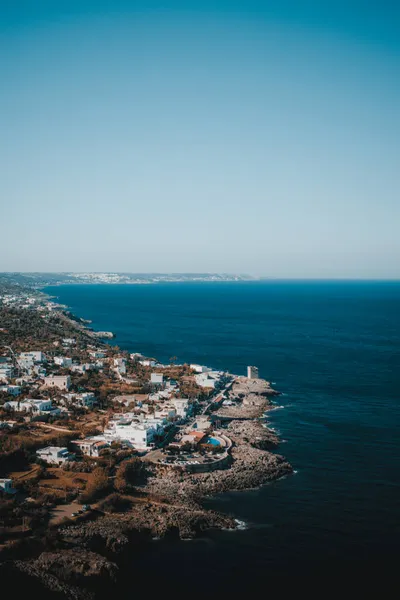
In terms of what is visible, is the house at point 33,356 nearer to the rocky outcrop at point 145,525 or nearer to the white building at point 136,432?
the white building at point 136,432

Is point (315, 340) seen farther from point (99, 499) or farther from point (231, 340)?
point (99, 499)

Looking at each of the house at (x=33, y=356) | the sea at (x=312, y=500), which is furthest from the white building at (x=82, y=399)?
the sea at (x=312, y=500)

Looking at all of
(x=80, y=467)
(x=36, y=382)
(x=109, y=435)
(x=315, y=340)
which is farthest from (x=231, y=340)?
(x=80, y=467)

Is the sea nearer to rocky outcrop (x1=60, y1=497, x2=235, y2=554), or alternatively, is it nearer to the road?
rocky outcrop (x1=60, y1=497, x2=235, y2=554)

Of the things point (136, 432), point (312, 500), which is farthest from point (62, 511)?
point (312, 500)

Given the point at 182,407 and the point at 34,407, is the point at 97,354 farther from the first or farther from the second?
the point at 182,407
